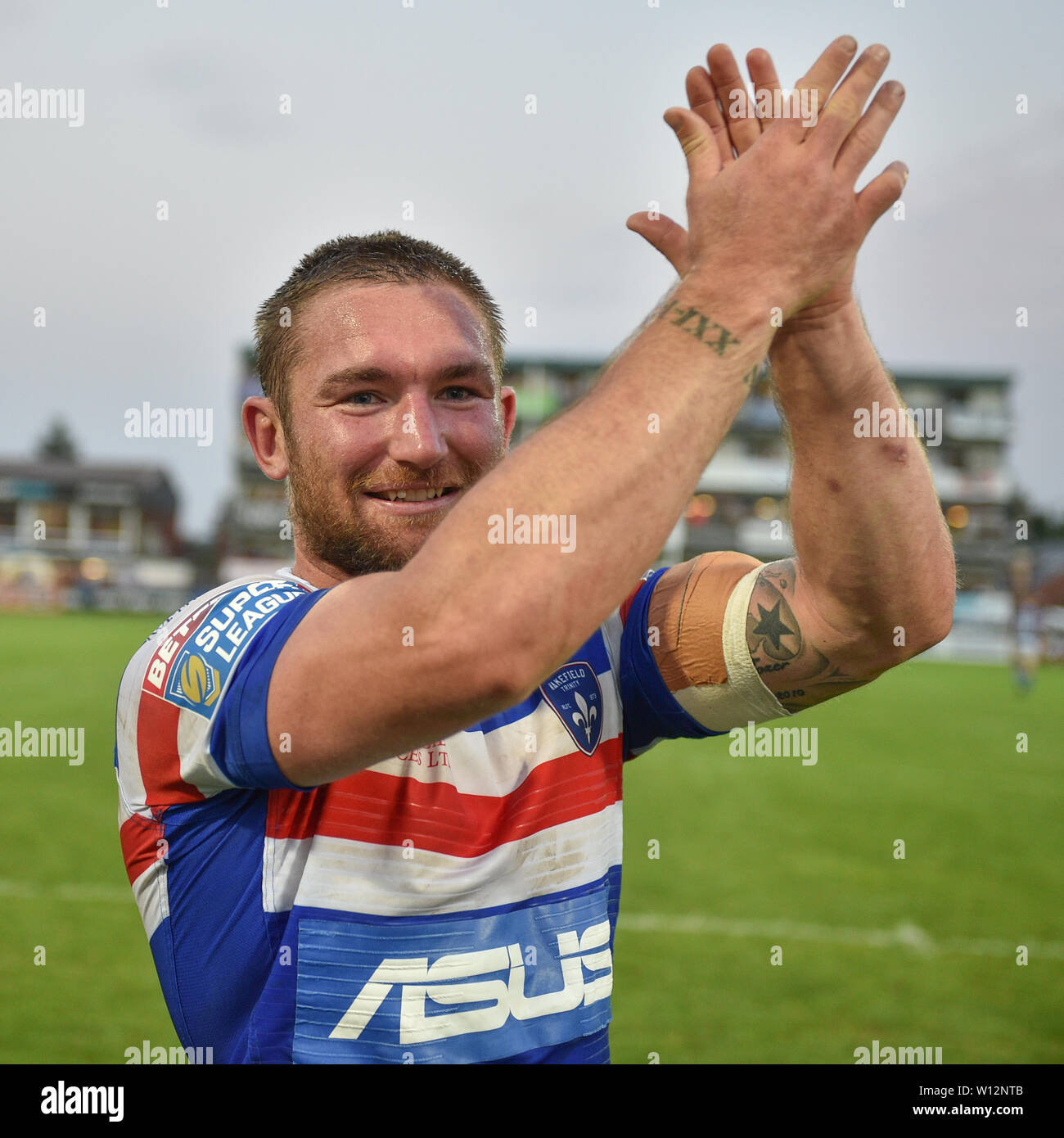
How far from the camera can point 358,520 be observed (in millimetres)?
1979

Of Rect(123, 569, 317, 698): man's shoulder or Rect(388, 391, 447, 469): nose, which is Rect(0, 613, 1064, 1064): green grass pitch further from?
Rect(388, 391, 447, 469): nose

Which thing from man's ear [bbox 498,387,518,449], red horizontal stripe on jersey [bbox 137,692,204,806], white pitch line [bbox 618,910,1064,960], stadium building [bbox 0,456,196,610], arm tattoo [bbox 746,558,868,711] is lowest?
white pitch line [bbox 618,910,1064,960]

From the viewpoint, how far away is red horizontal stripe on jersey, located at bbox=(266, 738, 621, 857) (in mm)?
1855

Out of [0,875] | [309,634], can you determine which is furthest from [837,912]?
[309,634]

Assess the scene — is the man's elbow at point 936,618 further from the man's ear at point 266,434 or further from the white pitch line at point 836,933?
the white pitch line at point 836,933

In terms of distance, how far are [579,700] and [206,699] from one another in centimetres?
81

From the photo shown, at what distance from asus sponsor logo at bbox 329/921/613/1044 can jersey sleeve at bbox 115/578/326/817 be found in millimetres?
440

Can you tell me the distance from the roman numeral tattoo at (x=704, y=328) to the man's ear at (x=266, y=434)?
3.41 ft

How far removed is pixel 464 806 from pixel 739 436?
5633cm

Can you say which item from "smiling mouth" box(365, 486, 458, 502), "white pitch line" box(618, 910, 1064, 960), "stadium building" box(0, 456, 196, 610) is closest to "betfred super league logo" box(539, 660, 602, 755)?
"smiling mouth" box(365, 486, 458, 502)

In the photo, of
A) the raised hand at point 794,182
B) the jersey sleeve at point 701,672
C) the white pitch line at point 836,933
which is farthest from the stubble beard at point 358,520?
the white pitch line at point 836,933

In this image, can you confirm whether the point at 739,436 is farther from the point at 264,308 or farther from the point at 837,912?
the point at 264,308

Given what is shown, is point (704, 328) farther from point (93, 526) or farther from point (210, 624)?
point (93, 526)

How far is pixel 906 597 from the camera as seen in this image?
1.88 m
